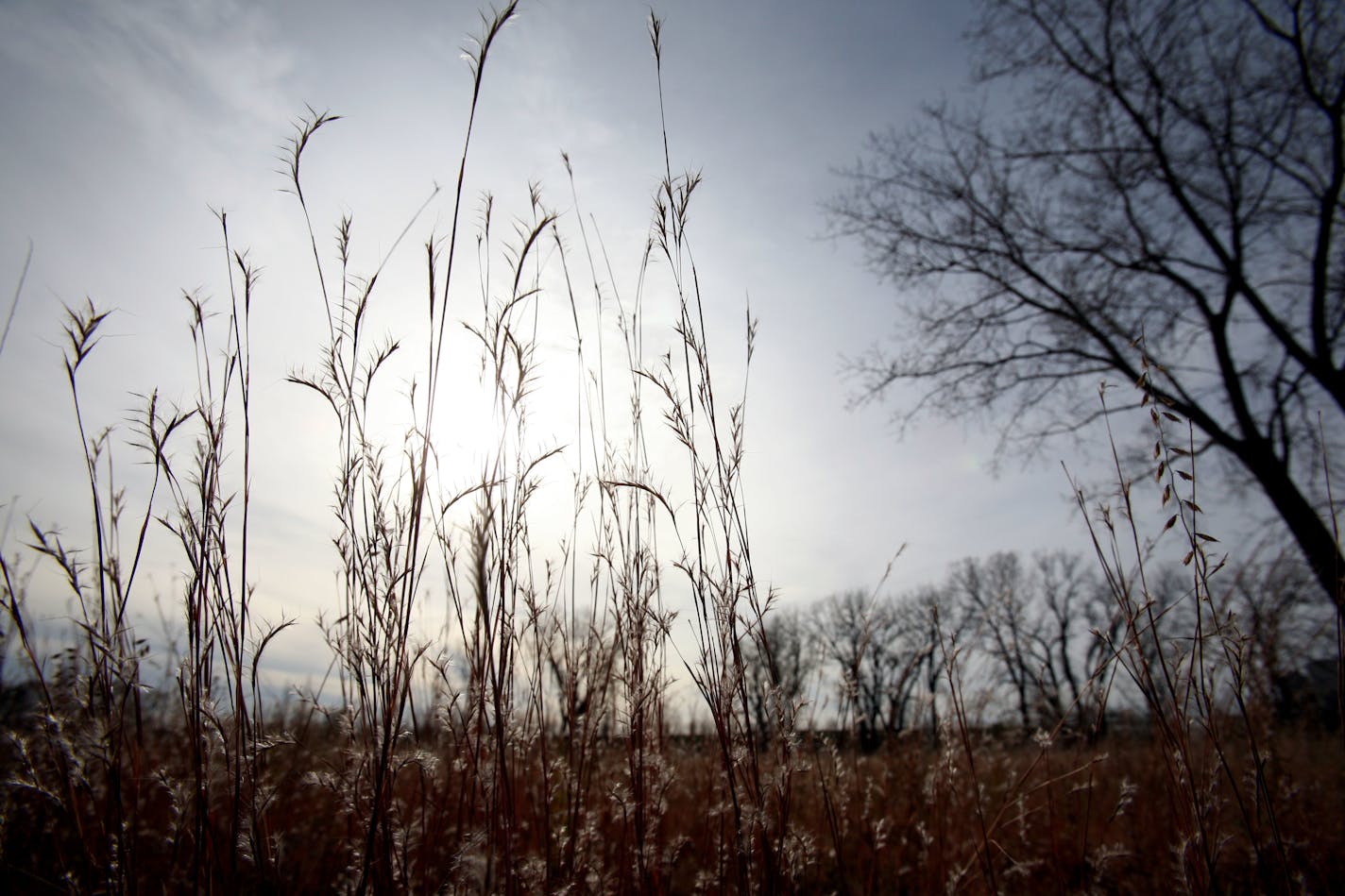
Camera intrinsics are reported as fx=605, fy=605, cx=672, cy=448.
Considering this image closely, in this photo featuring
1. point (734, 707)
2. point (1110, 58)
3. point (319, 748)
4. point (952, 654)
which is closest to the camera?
point (734, 707)

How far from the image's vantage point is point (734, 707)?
5.46 feet

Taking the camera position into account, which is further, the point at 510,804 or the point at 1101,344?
the point at 1101,344

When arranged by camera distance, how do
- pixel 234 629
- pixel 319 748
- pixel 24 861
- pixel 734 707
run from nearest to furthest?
pixel 234 629
pixel 734 707
pixel 24 861
pixel 319 748

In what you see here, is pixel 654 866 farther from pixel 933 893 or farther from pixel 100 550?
pixel 100 550

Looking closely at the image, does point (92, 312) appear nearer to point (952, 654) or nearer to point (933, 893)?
point (952, 654)

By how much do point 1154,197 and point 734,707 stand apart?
10734mm

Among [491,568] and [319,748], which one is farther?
[319,748]

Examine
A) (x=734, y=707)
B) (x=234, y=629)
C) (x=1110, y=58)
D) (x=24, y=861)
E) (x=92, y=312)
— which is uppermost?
(x=1110, y=58)

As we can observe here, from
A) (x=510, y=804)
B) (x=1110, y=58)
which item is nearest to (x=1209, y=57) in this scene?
(x=1110, y=58)

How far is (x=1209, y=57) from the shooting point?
8.01m

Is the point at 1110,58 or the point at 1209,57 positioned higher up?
the point at 1110,58

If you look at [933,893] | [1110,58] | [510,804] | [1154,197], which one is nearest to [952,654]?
[933,893]

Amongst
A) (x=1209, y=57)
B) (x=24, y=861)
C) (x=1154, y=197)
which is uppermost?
(x=1209, y=57)

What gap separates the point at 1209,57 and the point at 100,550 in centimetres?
1203
